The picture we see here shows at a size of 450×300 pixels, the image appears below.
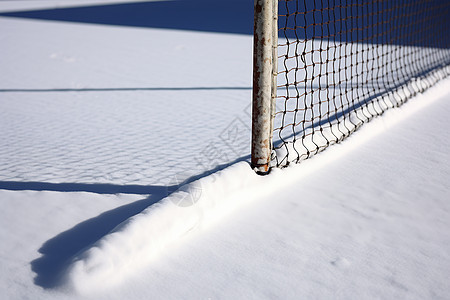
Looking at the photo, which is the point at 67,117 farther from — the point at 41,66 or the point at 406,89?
the point at 406,89

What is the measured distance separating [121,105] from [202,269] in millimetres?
2757

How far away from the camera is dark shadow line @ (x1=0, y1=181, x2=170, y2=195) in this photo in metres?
2.47

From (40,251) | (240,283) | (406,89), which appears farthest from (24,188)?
(406,89)

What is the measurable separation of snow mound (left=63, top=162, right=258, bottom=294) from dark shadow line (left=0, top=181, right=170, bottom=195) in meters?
0.35

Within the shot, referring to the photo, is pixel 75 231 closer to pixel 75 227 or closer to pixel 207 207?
pixel 75 227

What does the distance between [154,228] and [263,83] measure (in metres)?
0.90

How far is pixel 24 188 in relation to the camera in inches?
101

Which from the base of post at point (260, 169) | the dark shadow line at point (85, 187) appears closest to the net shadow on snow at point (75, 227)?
the dark shadow line at point (85, 187)

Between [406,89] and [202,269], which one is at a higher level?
[406,89]

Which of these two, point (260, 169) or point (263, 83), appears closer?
point (263, 83)

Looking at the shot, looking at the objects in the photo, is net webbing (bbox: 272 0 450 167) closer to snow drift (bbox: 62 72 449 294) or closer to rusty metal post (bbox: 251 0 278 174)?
rusty metal post (bbox: 251 0 278 174)

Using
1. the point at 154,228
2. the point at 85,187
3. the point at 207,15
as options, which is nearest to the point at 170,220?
the point at 154,228

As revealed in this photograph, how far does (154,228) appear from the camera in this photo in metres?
1.91

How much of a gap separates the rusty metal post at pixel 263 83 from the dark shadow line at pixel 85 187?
0.55 metres
